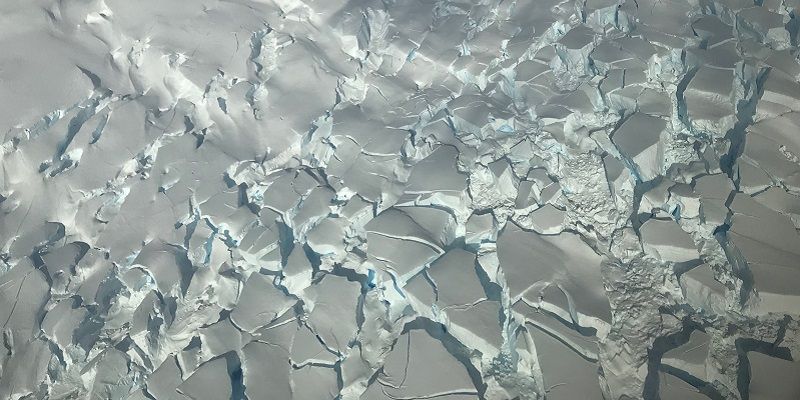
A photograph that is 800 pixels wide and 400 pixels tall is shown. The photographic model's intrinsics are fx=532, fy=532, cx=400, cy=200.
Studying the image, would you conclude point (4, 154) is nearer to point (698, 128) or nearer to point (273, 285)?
point (273, 285)

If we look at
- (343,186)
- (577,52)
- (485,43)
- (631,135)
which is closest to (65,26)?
(343,186)

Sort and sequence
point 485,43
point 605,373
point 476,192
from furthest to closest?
point 485,43 < point 476,192 < point 605,373

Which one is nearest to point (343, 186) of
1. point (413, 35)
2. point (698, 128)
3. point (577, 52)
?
point (413, 35)

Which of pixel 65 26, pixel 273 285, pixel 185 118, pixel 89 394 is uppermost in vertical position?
pixel 65 26

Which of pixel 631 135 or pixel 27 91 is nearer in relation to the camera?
pixel 631 135

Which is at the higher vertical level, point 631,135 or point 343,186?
point 631,135

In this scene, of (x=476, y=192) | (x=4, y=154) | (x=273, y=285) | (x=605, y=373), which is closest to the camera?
(x=605, y=373)

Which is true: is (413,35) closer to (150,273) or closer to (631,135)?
(631,135)
